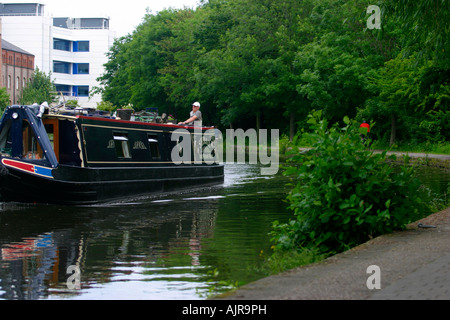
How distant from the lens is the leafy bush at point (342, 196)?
26.3ft

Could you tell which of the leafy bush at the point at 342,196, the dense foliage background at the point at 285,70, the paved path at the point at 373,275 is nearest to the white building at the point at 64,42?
the dense foliage background at the point at 285,70

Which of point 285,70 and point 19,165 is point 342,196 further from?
point 285,70

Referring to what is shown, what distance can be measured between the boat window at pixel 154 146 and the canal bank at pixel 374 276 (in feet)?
37.3

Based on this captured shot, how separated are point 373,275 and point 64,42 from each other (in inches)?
4320

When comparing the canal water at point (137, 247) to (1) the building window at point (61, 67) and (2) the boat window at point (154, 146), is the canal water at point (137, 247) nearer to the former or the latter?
(2) the boat window at point (154, 146)

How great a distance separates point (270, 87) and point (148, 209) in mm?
28951

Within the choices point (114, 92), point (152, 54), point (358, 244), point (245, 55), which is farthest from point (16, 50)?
point (358, 244)

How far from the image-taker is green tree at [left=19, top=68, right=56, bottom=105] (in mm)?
74938

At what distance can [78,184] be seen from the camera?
1541 cm

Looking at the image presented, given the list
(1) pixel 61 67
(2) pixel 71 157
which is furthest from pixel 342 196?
(1) pixel 61 67

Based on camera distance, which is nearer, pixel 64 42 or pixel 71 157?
pixel 71 157

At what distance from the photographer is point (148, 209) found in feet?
50.6
